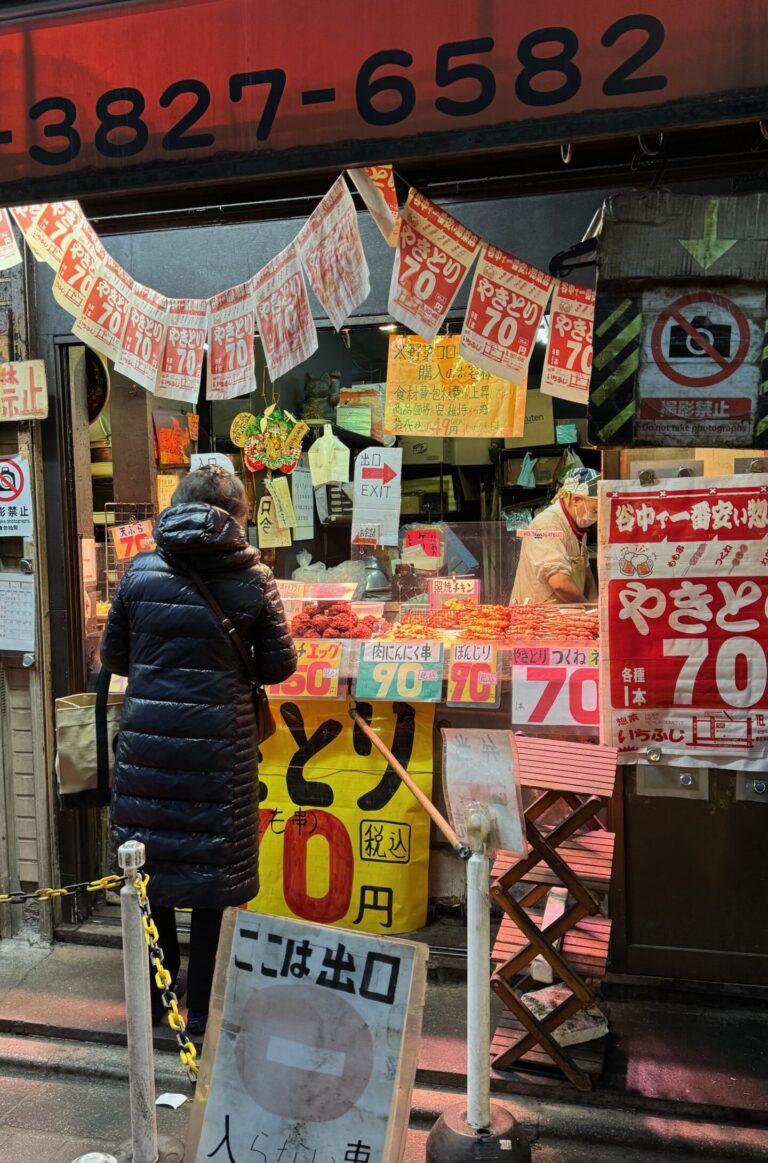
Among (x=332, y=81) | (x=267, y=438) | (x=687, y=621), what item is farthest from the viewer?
(x=267, y=438)

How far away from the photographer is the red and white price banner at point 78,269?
427cm

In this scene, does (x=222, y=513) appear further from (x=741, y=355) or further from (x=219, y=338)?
(x=741, y=355)

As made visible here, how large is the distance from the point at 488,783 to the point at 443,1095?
1.88 m

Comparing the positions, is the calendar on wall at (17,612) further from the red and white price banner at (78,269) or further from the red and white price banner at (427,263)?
the red and white price banner at (427,263)

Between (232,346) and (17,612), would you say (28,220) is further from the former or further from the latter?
(17,612)

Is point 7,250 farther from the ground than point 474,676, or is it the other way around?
point 7,250

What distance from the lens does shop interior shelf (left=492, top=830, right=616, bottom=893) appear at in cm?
375

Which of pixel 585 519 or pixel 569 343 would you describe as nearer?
pixel 569 343

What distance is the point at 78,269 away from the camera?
432cm

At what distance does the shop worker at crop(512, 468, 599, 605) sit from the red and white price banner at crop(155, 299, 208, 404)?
211cm

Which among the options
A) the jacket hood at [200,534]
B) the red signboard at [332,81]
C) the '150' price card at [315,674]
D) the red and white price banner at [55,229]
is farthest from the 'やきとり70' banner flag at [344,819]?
the red signboard at [332,81]

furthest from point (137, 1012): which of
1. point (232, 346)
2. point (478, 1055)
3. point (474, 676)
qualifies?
point (232, 346)

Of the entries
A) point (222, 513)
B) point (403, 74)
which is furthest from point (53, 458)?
point (403, 74)

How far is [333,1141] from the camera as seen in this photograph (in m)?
2.45
